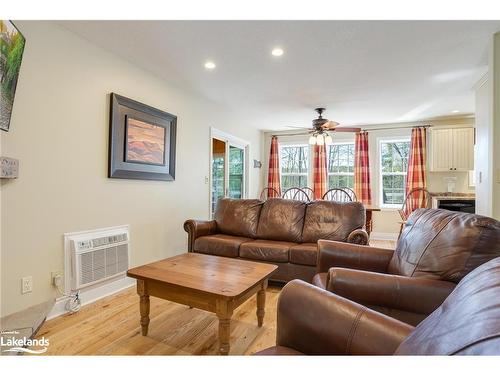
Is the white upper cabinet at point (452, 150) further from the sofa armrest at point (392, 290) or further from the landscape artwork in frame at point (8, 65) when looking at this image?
the landscape artwork in frame at point (8, 65)

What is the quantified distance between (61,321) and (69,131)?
1.54 m

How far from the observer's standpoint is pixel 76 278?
7.57 ft

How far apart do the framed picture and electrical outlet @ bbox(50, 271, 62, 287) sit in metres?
0.96

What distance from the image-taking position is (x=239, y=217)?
11.4ft

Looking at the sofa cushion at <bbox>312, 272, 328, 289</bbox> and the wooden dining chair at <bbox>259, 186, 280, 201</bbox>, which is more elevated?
the wooden dining chair at <bbox>259, 186, 280, 201</bbox>

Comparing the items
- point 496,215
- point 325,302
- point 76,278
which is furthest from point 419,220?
point 76,278

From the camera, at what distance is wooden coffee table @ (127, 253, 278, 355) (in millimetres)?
1561

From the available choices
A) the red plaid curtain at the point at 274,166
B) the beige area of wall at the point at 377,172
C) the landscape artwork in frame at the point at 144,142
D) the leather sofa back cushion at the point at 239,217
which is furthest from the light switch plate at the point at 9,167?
the beige area of wall at the point at 377,172

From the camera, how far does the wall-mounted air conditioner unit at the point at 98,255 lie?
232cm

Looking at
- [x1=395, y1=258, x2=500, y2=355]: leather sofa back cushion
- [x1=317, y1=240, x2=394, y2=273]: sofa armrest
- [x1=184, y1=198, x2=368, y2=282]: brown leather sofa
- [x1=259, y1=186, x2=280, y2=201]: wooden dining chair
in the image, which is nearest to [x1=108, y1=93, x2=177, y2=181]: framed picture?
[x1=184, y1=198, x2=368, y2=282]: brown leather sofa

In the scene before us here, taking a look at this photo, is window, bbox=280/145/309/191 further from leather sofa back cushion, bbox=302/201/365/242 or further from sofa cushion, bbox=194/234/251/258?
sofa cushion, bbox=194/234/251/258

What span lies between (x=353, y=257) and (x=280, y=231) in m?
1.31

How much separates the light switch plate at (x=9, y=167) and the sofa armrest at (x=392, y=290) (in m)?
2.22

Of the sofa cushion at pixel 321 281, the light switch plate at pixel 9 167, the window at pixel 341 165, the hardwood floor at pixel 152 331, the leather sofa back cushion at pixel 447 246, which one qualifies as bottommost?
the hardwood floor at pixel 152 331
